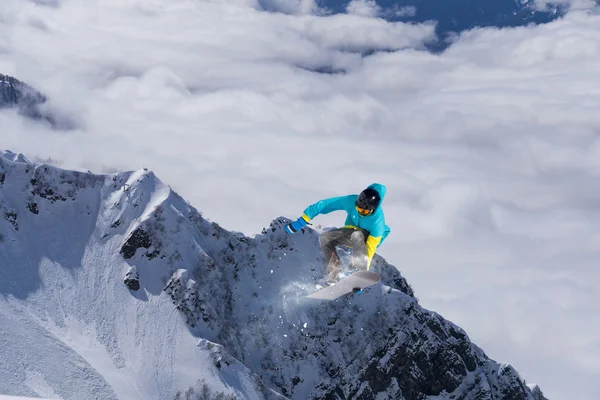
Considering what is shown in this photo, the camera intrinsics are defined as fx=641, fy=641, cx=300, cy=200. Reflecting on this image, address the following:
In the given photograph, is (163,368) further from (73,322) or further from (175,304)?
(73,322)

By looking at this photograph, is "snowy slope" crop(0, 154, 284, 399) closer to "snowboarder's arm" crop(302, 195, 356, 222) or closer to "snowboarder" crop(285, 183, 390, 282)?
"snowboarder" crop(285, 183, 390, 282)

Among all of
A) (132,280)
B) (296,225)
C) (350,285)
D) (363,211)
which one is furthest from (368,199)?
(132,280)

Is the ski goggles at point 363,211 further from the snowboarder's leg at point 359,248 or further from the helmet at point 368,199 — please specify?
the snowboarder's leg at point 359,248

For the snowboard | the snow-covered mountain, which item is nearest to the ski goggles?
the snowboard

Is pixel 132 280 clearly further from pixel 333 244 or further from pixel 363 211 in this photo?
pixel 363 211

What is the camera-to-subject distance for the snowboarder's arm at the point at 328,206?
31.9 m

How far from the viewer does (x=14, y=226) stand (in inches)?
7338

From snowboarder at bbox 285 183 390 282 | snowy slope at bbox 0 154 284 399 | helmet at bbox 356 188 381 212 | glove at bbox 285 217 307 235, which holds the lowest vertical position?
snowy slope at bbox 0 154 284 399

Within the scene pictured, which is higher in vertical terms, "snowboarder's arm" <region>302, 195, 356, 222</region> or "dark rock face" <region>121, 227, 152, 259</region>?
"snowboarder's arm" <region>302, 195, 356, 222</region>

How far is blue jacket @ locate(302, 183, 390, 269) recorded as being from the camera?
32322mm

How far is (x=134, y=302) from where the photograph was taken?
178 m

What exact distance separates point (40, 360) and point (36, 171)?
6282 centimetres

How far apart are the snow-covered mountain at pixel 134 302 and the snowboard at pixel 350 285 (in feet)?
400

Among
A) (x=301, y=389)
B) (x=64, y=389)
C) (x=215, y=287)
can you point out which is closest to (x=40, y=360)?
(x=64, y=389)
